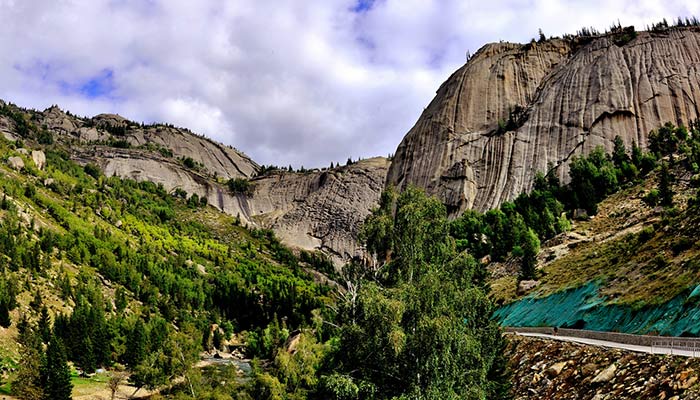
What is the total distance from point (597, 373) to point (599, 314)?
12.2 meters

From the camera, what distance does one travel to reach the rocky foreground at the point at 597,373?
17.4 m

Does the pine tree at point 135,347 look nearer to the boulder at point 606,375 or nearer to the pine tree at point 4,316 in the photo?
the pine tree at point 4,316

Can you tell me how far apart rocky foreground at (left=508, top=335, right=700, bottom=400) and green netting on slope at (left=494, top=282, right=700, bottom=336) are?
3345 mm

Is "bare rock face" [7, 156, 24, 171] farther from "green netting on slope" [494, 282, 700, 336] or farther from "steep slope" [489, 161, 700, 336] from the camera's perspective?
"green netting on slope" [494, 282, 700, 336]

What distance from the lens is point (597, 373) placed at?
73.2 ft

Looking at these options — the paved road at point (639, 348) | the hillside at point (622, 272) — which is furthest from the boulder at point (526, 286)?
the paved road at point (639, 348)

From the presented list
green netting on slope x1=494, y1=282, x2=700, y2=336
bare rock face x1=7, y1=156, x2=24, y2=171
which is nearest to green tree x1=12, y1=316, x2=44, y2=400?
green netting on slope x1=494, y1=282, x2=700, y2=336

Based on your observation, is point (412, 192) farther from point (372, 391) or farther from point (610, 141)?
point (610, 141)

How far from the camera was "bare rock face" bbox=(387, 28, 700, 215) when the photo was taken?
10312cm

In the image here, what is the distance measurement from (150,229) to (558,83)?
426 feet

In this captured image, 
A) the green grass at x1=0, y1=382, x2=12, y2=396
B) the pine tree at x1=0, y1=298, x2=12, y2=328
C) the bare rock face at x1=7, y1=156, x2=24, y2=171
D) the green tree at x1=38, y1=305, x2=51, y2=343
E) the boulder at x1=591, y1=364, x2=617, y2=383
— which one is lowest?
the boulder at x1=591, y1=364, x2=617, y2=383

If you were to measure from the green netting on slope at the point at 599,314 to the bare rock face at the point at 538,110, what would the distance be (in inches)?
2323

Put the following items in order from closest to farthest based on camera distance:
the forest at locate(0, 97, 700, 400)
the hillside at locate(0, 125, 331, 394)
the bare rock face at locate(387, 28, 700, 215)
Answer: the forest at locate(0, 97, 700, 400) → the hillside at locate(0, 125, 331, 394) → the bare rock face at locate(387, 28, 700, 215)

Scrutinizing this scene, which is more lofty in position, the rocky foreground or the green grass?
the green grass
